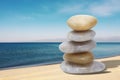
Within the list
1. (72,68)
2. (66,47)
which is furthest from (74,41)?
(72,68)

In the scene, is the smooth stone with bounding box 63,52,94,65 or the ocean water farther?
the ocean water

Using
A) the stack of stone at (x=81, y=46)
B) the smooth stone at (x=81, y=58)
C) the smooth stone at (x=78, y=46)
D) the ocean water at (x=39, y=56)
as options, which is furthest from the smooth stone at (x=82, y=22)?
the ocean water at (x=39, y=56)

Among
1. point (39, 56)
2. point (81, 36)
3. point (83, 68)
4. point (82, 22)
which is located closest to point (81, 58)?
point (83, 68)

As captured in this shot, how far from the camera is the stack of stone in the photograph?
14.6 ft

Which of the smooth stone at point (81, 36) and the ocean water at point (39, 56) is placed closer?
the smooth stone at point (81, 36)

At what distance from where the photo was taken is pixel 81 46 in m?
4.48

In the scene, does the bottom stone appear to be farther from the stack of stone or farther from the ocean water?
the ocean water

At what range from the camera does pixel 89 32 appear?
452cm

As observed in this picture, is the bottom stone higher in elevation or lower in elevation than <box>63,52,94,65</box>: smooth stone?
lower

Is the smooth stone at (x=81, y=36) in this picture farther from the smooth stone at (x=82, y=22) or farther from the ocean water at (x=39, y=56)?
the ocean water at (x=39, y=56)

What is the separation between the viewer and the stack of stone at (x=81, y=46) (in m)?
4.46

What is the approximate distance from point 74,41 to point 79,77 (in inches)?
31.4

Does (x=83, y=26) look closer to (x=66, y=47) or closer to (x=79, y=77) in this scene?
(x=66, y=47)

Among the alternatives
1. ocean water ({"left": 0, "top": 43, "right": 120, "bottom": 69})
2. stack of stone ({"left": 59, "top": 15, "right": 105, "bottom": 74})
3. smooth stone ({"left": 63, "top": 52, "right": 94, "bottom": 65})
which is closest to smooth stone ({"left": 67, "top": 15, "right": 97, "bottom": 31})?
stack of stone ({"left": 59, "top": 15, "right": 105, "bottom": 74})
